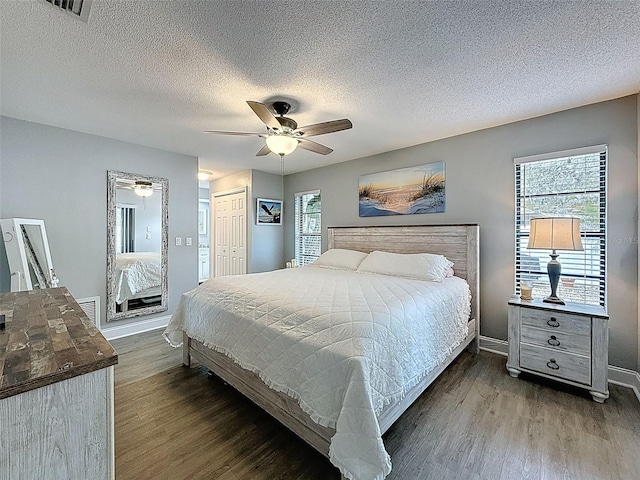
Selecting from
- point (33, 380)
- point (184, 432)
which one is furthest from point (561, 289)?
point (33, 380)

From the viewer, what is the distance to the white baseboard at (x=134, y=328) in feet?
11.2

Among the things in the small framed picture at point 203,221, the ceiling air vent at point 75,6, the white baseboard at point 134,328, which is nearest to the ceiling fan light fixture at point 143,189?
the white baseboard at point 134,328

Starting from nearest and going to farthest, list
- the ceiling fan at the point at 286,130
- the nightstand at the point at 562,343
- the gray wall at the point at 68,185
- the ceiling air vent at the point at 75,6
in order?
the ceiling air vent at the point at 75,6 < the nightstand at the point at 562,343 < the ceiling fan at the point at 286,130 < the gray wall at the point at 68,185

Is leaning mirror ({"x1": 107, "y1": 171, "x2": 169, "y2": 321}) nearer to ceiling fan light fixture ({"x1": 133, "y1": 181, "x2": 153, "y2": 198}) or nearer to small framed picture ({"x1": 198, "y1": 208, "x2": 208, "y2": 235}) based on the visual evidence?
ceiling fan light fixture ({"x1": 133, "y1": 181, "x2": 153, "y2": 198})

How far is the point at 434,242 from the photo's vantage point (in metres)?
3.33

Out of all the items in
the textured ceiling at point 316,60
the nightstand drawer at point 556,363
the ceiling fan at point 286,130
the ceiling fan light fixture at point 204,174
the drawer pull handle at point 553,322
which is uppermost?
the ceiling fan light fixture at point 204,174

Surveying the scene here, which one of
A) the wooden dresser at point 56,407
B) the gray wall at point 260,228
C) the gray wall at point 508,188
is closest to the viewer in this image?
the wooden dresser at point 56,407

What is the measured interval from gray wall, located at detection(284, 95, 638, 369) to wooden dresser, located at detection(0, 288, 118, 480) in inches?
133

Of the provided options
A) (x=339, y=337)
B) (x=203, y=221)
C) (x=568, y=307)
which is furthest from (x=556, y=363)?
(x=203, y=221)

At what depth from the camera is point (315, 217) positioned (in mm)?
4984

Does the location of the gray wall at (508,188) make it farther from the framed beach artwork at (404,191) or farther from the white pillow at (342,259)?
the white pillow at (342,259)

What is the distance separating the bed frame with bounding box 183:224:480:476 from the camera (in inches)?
61.3

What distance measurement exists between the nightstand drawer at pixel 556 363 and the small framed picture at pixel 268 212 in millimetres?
4092

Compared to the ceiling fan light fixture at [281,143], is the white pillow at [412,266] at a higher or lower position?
lower
